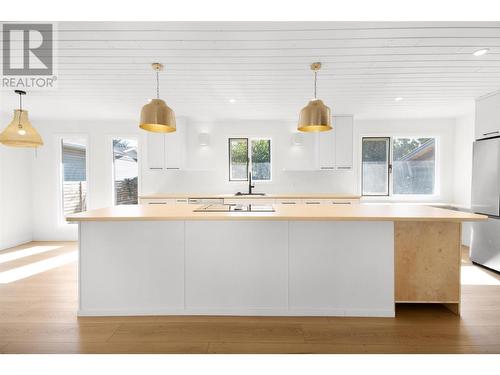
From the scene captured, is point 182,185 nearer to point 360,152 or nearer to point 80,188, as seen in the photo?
point 80,188

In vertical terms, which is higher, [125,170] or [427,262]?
[125,170]

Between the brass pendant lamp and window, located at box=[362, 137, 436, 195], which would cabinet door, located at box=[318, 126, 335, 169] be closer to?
window, located at box=[362, 137, 436, 195]

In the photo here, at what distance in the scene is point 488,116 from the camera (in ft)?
12.0

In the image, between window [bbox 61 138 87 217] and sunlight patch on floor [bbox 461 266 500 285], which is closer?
sunlight patch on floor [bbox 461 266 500 285]

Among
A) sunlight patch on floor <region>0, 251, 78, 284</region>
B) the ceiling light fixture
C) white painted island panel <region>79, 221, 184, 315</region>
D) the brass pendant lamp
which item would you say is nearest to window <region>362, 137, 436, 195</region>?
the ceiling light fixture

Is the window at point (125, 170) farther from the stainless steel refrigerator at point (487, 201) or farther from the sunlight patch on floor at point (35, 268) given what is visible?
the stainless steel refrigerator at point (487, 201)

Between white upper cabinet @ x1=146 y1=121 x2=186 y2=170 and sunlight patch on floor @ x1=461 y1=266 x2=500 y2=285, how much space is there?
465 cm

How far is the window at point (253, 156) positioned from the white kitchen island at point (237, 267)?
317cm

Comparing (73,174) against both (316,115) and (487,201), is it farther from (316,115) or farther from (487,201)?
(487,201)

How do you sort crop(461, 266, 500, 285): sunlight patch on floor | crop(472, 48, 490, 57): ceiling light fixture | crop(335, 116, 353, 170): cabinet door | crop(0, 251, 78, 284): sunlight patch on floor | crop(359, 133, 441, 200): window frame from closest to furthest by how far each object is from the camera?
crop(472, 48, 490, 57): ceiling light fixture
crop(461, 266, 500, 285): sunlight patch on floor
crop(0, 251, 78, 284): sunlight patch on floor
crop(335, 116, 353, 170): cabinet door
crop(359, 133, 441, 200): window frame

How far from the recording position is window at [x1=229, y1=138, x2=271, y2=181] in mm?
5445

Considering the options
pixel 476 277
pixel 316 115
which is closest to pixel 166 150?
pixel 316 115

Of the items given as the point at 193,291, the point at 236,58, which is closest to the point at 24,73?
the point at 236,58

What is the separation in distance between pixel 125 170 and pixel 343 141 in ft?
14.5
